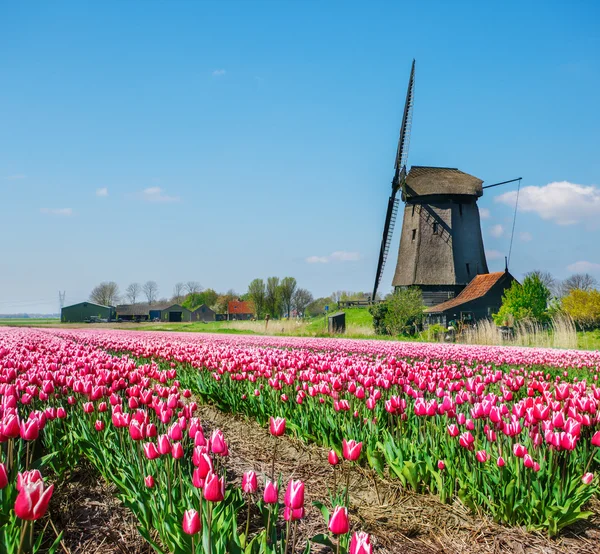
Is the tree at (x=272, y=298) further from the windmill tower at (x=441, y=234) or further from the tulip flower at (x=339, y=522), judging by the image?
the tulip flower at (x=339, y=522)

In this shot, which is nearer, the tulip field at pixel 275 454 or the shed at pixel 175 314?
the tulip field at pixel 275 454

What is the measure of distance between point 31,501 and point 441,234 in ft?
116

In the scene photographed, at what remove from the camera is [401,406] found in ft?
13.8

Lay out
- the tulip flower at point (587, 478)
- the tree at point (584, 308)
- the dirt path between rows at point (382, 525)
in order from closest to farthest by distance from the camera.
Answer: the dirt path between rows at point (382, 525) → the tulip flower at point (587, 478) → the tree at point (584, 308)

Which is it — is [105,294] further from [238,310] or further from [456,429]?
[456,429]

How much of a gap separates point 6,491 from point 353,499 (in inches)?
89.1

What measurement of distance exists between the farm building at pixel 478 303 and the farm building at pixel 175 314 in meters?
69.1

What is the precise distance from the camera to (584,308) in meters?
35.2

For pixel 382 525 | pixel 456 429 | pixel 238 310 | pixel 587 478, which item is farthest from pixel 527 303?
pixel 238 310

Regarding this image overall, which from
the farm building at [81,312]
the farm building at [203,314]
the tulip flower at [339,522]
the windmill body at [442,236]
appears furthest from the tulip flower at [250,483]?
the farm building at [203,314]

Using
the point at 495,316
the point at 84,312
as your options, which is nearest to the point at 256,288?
the point at 84,312

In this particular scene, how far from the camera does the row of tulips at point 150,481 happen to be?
209 centimetres

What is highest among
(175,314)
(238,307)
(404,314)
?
(404,314)

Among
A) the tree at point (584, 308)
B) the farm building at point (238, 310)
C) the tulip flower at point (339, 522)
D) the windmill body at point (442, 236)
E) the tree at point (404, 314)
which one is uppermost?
the windmill body at point (442, 236)
